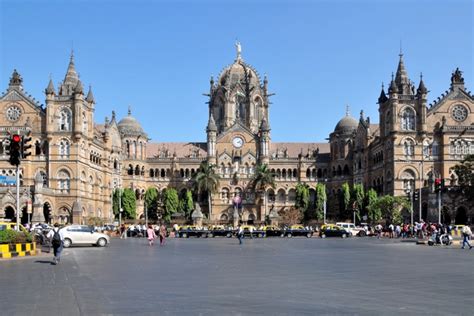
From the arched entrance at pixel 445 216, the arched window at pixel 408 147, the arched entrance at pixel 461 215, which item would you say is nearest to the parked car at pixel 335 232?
the arched entrance at pixel 445 216

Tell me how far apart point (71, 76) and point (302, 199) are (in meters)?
40.4

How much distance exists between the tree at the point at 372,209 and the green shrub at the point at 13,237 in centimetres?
5311

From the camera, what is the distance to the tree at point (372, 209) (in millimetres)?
81688

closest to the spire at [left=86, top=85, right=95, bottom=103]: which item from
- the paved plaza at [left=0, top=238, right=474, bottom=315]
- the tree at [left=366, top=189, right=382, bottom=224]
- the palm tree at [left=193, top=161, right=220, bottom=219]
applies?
the palm tree at [left=193, top=161, right=220, bottom=219]

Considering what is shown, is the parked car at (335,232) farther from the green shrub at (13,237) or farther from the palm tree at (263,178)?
the green shrub at (13,237)

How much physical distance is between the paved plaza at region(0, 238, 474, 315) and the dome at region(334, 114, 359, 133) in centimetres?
8270

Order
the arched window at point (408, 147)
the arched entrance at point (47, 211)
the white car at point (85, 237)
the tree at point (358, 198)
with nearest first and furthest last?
the white car at point (85, 237) → the arched entrance at point (47, 211) → the arched window at point (408, 147) → the tree at point (358, 198)

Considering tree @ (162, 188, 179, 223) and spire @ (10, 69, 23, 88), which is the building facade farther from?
tree @ (162, 188, 179, 223)

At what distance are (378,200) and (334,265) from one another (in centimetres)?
5460

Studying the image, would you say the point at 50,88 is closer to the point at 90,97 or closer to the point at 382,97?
the point at 90,97

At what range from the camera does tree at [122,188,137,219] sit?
101 m

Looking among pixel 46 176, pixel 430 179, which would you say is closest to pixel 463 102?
pixel 430 179

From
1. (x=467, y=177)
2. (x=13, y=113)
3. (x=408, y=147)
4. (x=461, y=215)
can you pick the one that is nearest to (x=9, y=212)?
(x=13, y=113)

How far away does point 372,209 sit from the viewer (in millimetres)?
82500
